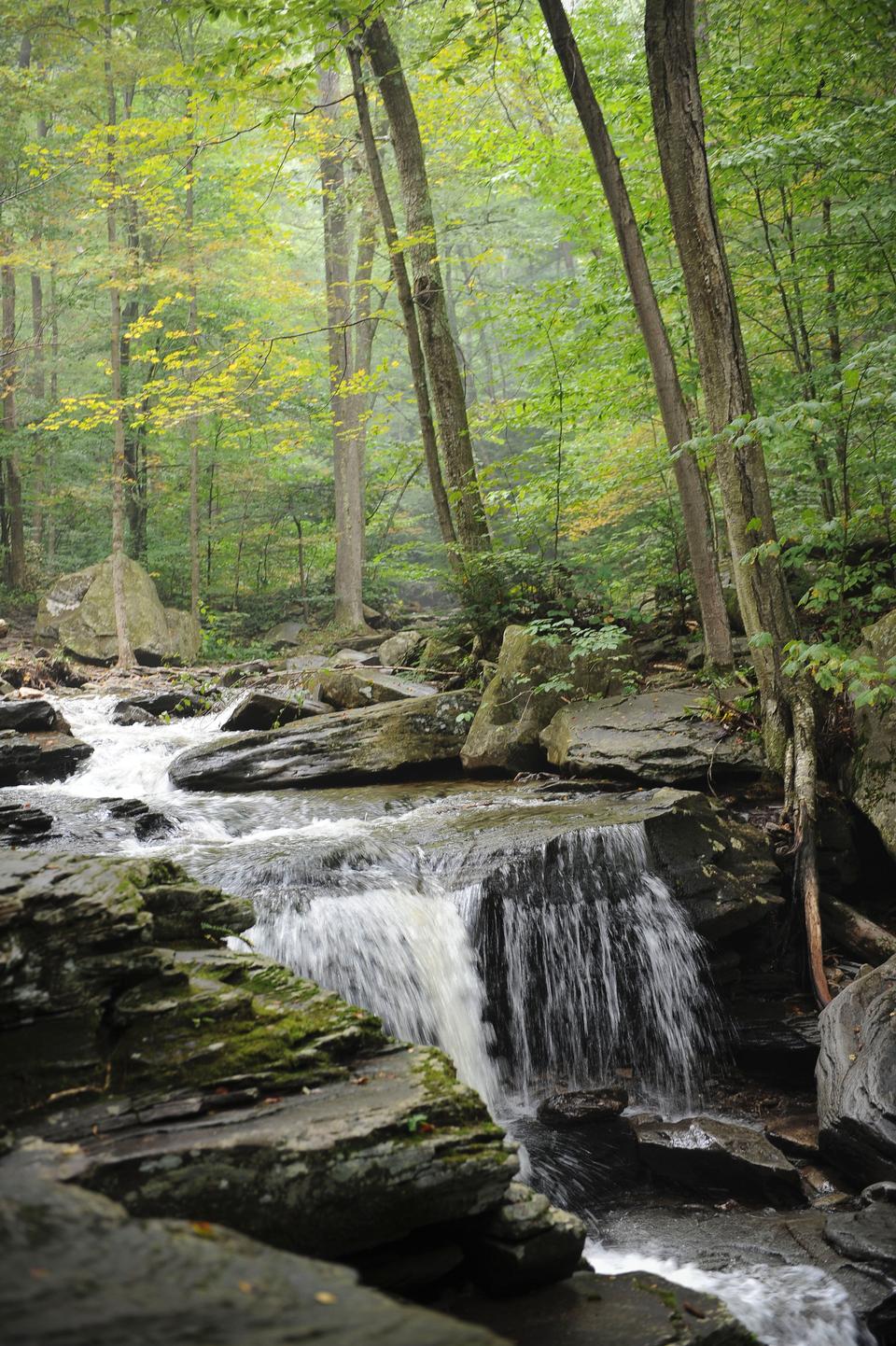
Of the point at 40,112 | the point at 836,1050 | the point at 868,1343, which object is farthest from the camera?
the point at 40,112

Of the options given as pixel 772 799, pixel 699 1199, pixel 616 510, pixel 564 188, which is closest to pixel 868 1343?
pixel 699 1199

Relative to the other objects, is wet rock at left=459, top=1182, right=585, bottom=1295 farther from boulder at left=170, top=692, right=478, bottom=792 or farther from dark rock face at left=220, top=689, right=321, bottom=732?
dark rock face at left=220, top=689, right=321, bottom=732

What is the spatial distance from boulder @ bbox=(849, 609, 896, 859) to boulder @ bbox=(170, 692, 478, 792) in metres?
4.06

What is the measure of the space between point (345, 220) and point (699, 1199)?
19.1 metres

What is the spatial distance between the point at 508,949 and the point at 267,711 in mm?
5463

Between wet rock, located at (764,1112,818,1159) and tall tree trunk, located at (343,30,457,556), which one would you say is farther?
tall tree trunk, located at (343,30,457,556)

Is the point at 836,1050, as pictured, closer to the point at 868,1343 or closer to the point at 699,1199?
the point at 699,1199

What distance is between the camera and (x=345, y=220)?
18.8m

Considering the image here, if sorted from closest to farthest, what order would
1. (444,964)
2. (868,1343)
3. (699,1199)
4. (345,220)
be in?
(868,1343), (699,1199), (444,964), (345,220)

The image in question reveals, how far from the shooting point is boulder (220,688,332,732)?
10.5m

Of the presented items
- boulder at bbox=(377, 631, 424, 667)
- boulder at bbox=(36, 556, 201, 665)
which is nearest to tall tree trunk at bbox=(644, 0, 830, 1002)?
boulder at bbox=(377, 631, 424, 667)

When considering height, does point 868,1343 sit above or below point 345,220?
below

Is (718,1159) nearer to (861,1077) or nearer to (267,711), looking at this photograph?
(861,1077)

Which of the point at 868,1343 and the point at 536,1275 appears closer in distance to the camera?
the point at 536,1275
